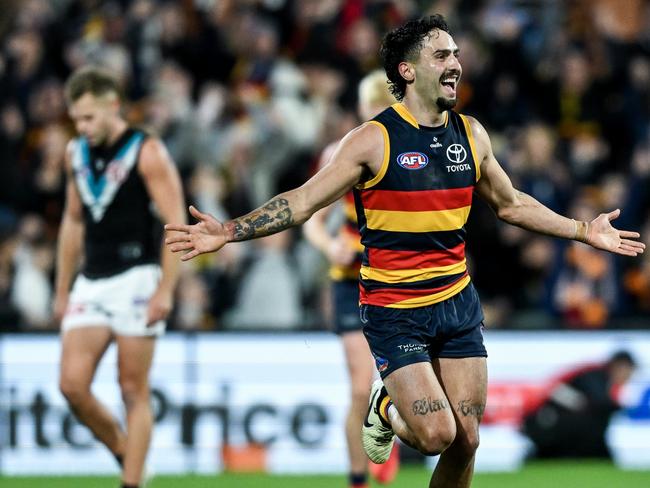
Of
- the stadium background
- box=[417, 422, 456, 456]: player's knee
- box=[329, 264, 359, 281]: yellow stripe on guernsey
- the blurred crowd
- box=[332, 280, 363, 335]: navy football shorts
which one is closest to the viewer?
box=[417, 422, 456, 456]: player's knee

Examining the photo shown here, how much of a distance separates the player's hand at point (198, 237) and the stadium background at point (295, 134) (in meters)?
5.44

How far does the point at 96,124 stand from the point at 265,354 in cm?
390

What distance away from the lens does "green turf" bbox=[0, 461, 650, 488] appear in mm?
10430

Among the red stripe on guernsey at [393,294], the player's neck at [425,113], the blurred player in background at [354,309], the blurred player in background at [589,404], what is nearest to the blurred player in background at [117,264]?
the blurred player in background at [354,309]

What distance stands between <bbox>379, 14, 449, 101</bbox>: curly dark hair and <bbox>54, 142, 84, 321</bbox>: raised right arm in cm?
249

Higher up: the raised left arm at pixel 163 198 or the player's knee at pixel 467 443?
the raised left arm at pixel 163 198

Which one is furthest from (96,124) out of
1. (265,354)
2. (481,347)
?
(265,354)

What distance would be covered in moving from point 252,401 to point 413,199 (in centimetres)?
526

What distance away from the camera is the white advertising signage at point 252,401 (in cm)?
1132

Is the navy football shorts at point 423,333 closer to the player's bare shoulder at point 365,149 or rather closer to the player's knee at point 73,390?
the player's bare shoulder at point 365,149

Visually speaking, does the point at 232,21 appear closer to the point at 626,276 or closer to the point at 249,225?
the point at 626,276

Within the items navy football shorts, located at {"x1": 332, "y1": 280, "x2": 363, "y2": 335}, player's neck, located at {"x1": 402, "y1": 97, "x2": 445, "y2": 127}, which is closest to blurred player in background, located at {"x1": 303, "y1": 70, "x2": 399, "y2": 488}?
navy football shorts, located at {"x1": 332, "y1": 280, "x2": 363, "y2": 335}

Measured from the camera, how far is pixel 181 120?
1370 cm

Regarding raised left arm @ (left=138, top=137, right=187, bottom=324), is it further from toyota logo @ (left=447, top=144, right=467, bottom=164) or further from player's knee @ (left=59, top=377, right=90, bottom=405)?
toyota logo @ (left=447, top=144, right=467, bottom=164)
